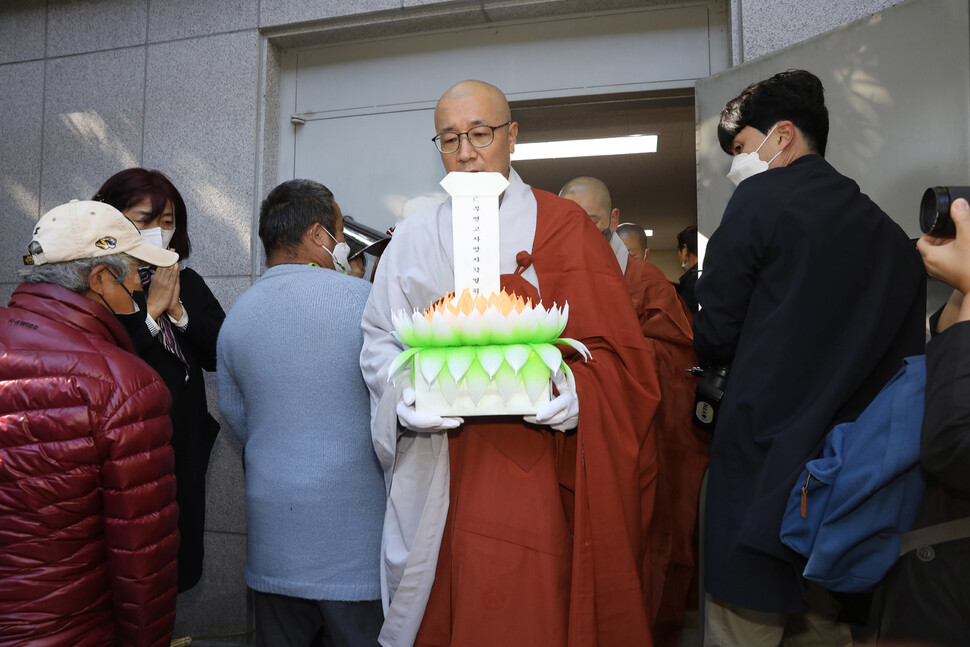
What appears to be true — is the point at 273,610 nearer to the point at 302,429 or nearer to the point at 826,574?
the point at 302,429

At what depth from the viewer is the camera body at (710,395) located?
202cm

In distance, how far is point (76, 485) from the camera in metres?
1.64

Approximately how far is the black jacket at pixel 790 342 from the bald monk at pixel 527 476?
Result: 8.8 inches

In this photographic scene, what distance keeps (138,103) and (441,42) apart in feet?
5.63

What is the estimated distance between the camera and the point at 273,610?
2.04 metres

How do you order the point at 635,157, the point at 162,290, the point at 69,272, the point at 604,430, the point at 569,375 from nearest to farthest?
the point at 569,375 → the point at 604,430 → the point at 69,272 → the point at 162,290 → the point at 635,157

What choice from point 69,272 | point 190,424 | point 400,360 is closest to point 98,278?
point 69,272

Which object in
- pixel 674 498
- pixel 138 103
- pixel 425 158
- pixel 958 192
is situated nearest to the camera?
pixel 958 192

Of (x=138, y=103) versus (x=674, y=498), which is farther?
(x=138, y=103)

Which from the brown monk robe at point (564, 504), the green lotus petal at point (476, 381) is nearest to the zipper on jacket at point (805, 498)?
the brown monk robe at point (564, 504)

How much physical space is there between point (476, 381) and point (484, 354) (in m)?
0.06

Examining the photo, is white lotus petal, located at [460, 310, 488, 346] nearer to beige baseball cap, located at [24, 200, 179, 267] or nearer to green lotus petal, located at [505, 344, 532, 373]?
green lotus petal, located at [505, 344, 532, 373]

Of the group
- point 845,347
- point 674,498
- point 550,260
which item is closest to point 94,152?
point 550,260

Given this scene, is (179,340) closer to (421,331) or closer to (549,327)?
(421,331)
